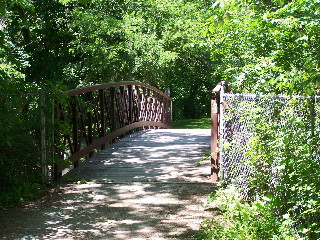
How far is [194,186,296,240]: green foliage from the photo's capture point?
421cm

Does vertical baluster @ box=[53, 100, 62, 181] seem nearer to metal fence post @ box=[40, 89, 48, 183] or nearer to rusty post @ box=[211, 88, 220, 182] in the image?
metal fence post @ box=[40, 89, 48, 183]

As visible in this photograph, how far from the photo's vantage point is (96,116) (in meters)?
9.27

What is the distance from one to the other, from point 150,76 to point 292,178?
1206 cm

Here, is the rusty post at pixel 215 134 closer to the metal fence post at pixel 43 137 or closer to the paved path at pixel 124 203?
the paved path at pixel 124 203

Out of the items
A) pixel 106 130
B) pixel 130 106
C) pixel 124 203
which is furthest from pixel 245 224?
pixel 130 106

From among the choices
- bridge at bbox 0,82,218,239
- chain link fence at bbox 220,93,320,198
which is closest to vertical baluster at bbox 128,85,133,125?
bridge at bbox 0,82,218,239

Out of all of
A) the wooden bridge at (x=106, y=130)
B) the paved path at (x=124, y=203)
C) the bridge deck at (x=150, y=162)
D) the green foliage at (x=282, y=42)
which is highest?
the green foliage at (x=282, y=42)

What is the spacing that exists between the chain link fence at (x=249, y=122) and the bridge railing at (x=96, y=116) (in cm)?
228

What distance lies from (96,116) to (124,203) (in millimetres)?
3628

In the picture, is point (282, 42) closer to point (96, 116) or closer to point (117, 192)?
point (117, 192)

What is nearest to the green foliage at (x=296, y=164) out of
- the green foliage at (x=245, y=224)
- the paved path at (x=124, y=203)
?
the green foliage at (x=245, y=224)

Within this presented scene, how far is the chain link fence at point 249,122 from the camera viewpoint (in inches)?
171

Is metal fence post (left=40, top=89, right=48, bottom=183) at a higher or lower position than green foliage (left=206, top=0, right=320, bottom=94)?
lower

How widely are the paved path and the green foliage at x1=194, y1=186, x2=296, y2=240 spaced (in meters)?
0.26
